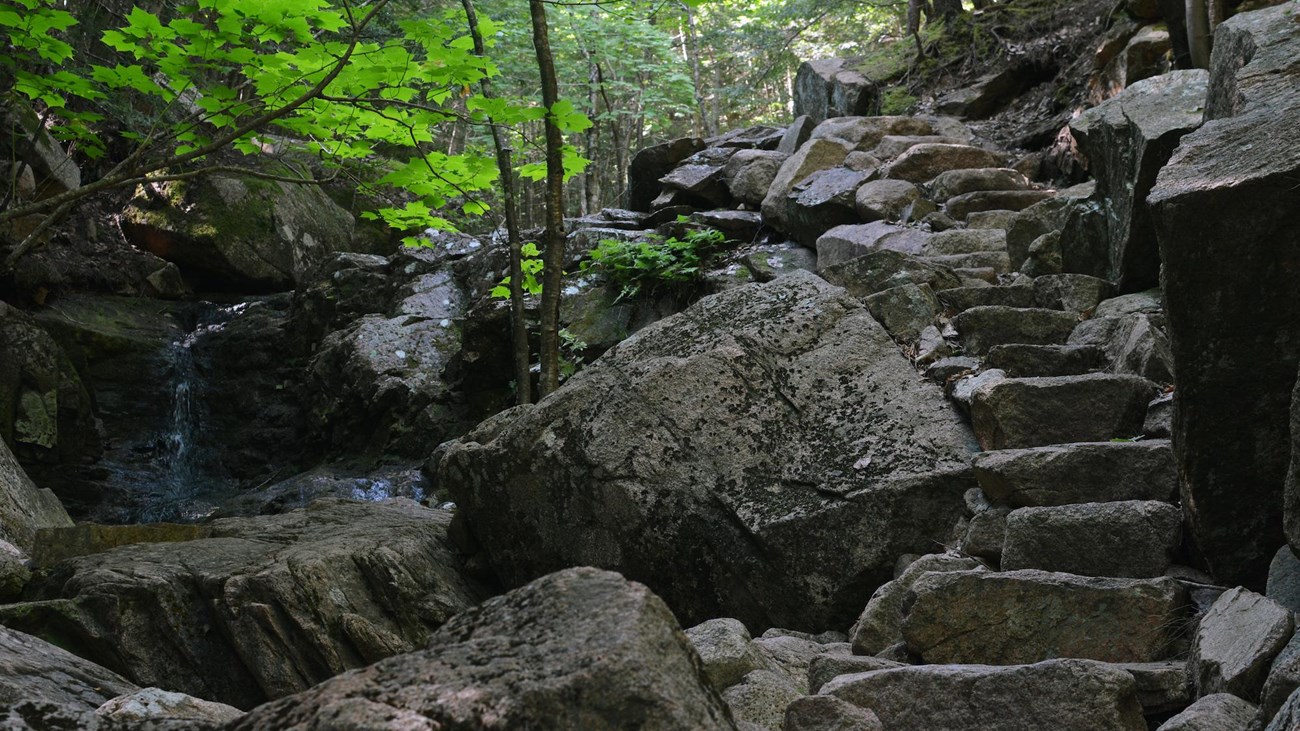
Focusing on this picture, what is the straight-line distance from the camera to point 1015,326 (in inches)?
215

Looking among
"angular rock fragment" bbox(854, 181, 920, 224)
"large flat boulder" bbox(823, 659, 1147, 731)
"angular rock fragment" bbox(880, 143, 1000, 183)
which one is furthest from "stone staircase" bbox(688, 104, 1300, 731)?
"angular rock fragment" bbox(880, 143, 1000, 183)

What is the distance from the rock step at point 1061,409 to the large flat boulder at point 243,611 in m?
2.91

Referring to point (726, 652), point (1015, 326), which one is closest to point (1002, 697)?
point (726, 652)

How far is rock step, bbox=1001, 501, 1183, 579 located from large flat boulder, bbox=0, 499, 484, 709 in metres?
3.06

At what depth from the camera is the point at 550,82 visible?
6.31 m

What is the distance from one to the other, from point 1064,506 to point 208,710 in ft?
9.04

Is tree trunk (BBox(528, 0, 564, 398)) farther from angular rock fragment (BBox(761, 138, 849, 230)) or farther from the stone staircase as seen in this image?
angular rock fragment (BBox(761, 138, 849, 230))

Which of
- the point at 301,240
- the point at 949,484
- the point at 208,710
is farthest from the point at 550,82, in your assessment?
the point at 301,240

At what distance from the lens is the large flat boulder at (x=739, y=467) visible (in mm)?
4414

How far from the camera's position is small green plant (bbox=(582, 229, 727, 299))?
960cm

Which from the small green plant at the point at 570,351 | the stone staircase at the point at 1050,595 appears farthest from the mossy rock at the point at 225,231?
the stone staircase at the point at 1050,595

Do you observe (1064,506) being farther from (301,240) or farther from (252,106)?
(301,240)

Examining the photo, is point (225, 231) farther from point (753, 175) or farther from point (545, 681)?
point (545, 681)

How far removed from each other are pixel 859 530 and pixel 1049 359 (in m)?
1.42
